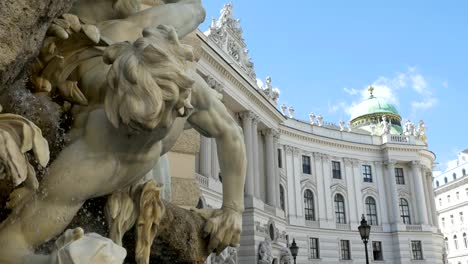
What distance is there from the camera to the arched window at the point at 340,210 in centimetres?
4222

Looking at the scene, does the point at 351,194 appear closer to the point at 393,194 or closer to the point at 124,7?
the point at 393,194

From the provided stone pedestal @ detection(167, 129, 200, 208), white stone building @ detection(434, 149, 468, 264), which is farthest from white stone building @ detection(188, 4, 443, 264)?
stone pedestal @ detection(167, 129, 200, 208)

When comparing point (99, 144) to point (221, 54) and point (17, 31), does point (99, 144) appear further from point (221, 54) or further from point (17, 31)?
point (221, 54)

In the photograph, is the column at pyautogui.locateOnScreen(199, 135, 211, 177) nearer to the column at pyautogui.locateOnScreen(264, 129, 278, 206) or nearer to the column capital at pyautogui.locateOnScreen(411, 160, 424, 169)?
the column at pyautogui.locateOnScreen(264, 129, 278, 206)

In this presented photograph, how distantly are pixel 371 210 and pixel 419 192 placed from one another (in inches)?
177

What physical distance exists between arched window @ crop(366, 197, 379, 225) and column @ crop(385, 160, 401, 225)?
132cm

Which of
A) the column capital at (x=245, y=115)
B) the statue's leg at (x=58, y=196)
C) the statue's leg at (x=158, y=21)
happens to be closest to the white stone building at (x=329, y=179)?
the column capital at (x=245, y=115)

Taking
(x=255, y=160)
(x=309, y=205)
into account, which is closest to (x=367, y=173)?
(x=309, y=205)

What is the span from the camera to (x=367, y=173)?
44562 millimetres

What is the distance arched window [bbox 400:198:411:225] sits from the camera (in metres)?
44.1

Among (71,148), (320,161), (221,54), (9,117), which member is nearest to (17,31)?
(9,117)

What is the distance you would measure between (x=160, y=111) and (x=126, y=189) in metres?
0.53

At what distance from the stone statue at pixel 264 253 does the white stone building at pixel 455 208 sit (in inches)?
1562

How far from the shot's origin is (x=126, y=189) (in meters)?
1.78
